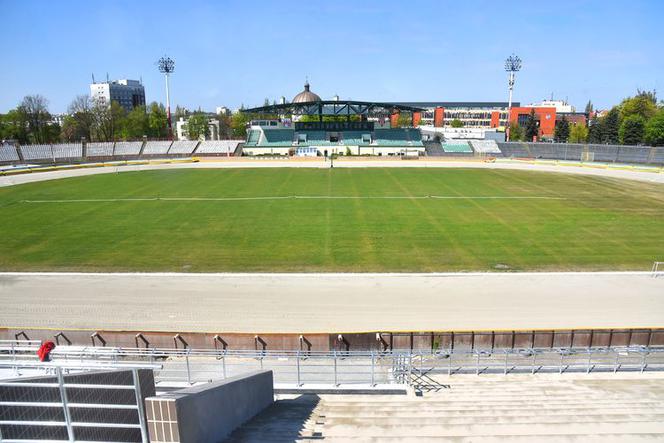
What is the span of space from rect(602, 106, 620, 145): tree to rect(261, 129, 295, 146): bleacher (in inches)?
2659

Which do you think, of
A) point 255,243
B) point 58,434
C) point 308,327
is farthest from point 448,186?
point 58,434

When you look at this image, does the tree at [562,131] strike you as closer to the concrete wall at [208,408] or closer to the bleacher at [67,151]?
the bleacher at [67,151]

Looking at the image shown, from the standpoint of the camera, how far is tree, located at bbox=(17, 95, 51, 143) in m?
98.5

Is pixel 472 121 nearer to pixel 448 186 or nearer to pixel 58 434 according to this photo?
pixel 448 186

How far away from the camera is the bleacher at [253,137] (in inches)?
3725

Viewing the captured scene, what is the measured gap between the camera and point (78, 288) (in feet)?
71.6

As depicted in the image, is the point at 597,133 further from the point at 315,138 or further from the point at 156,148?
the point at 156,148

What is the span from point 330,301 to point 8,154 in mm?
76010

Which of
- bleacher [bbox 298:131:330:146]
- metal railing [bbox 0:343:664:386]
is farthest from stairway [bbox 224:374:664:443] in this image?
bleacher [bbox 298:131:330:146]

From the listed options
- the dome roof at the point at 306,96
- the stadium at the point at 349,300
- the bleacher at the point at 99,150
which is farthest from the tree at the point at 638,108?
the bleacher at the point at 99,150

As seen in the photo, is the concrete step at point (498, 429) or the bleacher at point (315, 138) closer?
the concrete step at point (498, 429)

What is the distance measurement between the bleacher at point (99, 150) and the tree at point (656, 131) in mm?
99085

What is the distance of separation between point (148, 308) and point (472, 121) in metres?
145

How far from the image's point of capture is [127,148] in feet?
285
